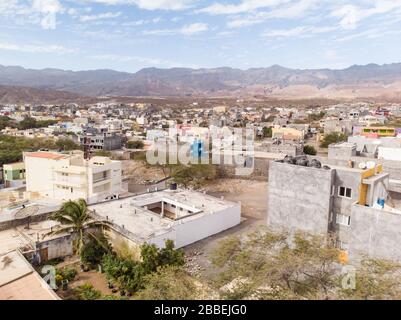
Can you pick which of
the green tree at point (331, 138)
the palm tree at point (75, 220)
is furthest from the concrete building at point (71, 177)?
the green tree at point (331, 138)

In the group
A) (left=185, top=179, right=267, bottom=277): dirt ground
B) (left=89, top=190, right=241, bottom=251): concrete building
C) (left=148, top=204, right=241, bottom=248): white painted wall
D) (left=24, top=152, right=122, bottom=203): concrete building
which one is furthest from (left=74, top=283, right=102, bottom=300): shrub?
(left=24, top=152, right=122, bottom=203): concrete building

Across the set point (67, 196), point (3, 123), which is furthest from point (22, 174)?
point (3, 123)

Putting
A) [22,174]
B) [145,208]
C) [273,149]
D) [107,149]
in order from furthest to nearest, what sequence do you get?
[107,149] → [273,149] → [22,174] → [145,208]

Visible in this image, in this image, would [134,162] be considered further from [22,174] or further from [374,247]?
[374,247]

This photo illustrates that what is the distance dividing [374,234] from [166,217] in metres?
12.9

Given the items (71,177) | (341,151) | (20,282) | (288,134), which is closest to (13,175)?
(71,177)

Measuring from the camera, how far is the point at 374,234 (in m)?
12.1

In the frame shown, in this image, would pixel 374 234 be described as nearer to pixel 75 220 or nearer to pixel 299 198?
pixel 299 198

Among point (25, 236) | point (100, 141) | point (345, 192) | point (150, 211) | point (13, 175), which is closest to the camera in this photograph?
point (345, 192)

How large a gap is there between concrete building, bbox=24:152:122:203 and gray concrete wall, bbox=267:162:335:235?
46.9 ft

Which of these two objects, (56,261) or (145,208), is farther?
(145,208)

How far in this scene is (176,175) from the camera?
35469mm

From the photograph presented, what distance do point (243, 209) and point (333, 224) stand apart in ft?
42.4

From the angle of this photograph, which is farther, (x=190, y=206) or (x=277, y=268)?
(x=190, y=206)
